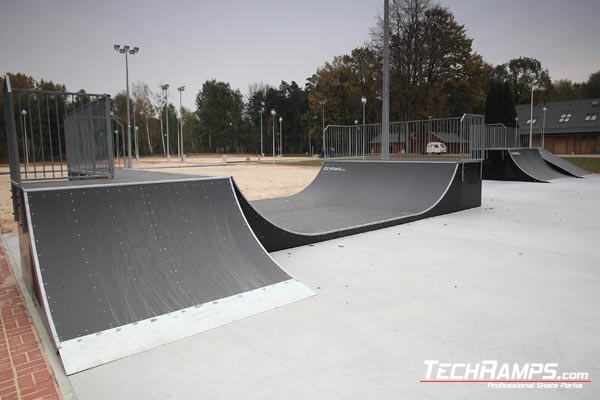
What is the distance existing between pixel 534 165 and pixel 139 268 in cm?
1893

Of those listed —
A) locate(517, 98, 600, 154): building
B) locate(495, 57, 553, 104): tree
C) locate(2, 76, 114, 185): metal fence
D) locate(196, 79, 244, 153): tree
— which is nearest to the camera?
locate(2, 76, 114, 185): metal fence

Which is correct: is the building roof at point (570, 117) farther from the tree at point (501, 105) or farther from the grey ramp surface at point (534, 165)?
the grey ramp surface at point (534, 165)

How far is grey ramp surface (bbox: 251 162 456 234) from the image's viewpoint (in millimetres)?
7812

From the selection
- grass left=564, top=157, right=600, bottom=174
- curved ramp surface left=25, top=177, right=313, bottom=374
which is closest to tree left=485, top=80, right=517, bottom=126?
grass left=564, top=157, right=600, bottom=174

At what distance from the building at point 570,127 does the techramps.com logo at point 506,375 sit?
47642 millimetres

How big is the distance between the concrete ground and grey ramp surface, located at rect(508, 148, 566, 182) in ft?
41.4

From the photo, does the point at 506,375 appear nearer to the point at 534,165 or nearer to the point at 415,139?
the point at 415,139

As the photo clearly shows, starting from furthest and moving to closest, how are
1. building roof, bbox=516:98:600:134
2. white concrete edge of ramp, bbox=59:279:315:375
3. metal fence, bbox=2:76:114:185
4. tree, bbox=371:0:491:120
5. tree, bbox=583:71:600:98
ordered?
tree, bbox=583:71:600:98 < building roof, bbox=516:98:600:134 < tree, bbox=371:0:491:120 < metal fence, bbox=2:76:114:185 < white concrete edge of ramp, bbox=59:279:315:375

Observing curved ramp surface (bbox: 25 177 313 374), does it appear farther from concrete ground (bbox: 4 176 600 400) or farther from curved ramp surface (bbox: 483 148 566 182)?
curved ramp surface (bbox: 483 148 566 182)

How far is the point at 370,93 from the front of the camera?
50.7m

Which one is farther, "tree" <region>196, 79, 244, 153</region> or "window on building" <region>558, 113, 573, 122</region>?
"tree" <region>196, 79, 244, 153</region>

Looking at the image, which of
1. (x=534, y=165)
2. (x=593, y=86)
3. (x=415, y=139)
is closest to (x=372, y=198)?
(x=415, y=139)

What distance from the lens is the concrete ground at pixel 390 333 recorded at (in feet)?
7.96

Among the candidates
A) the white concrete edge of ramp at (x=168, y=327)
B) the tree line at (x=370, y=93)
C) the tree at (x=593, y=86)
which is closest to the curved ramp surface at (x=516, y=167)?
the tree line at (x=370, y=93)
